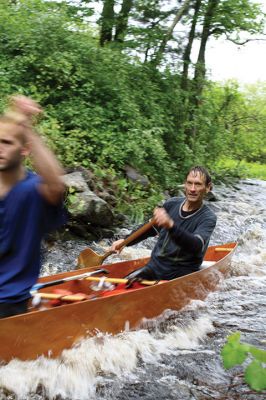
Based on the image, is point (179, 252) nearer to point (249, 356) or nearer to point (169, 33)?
point (249, 356)

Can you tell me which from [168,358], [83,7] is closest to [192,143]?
[83,7]

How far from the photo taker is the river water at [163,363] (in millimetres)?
3404

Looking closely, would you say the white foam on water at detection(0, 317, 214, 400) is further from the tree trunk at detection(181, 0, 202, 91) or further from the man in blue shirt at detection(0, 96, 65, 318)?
the tree trunk at detection(181, 0, 202, 91)

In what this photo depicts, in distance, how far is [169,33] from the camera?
13656 mm

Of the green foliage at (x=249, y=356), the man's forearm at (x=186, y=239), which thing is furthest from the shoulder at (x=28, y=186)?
the man's forearm at (x=186, y=239)

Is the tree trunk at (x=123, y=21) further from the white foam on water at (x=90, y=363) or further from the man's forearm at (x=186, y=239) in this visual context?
the white foam on water at (x=90, y=363)

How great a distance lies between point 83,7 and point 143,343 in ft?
36.4

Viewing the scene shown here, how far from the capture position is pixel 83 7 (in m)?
13.3

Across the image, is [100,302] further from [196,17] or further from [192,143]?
[196,17]

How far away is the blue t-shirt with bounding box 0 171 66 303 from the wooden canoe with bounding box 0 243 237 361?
446 millimetres

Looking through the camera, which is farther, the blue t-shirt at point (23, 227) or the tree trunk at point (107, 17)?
the tree trunk at point (107, 17)

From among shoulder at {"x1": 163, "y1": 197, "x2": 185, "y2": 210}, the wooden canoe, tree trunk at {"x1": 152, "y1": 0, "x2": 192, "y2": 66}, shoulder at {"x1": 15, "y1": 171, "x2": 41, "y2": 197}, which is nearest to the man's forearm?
the wooden canoe

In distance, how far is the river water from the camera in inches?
134

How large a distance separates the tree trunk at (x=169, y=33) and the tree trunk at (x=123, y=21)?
1.03 m
